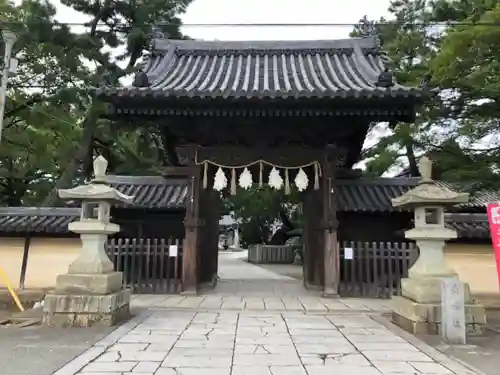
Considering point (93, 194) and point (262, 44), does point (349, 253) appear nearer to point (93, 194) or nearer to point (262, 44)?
point (93, 194)

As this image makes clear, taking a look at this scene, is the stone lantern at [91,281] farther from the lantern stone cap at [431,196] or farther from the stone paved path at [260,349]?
the lantern stone cap at [431,196]

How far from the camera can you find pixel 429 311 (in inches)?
272

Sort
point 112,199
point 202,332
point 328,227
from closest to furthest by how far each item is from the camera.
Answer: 1. point 202,332
2. point 112,199
3. point 328,227

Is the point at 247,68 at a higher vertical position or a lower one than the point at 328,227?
higher

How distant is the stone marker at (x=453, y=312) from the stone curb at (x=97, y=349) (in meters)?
4.89

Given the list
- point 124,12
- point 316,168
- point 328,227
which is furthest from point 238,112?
point 124,12

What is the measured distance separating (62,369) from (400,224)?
995cm

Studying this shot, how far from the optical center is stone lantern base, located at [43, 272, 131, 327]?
7242 mm

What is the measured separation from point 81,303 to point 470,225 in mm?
9424

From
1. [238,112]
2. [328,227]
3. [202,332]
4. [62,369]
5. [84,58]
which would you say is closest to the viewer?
[62,369]

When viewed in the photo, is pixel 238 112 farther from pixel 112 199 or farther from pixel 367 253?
pixel 367 253

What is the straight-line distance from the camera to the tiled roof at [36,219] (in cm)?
1110

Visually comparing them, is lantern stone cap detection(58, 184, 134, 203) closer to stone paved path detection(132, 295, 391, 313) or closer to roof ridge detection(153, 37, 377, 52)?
stone paved path detection(132, 295, 391, 313)

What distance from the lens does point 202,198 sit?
39.7ft
